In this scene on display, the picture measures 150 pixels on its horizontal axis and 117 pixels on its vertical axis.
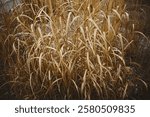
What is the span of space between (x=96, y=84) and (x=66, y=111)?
288 mm

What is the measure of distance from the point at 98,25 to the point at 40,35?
0.38m

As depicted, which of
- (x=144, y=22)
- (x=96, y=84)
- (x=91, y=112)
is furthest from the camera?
(x=144, y=22)

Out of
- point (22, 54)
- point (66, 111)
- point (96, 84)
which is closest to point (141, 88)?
point (96, 84)

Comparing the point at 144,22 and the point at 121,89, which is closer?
the point at 121,89

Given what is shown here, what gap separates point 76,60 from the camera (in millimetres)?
2705

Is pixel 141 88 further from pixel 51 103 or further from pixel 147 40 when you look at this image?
pixel 51 103

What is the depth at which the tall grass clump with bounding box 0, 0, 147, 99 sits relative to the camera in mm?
2670

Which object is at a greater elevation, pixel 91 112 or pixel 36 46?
pixel 36 46

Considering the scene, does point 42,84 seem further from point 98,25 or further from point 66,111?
point 98,25

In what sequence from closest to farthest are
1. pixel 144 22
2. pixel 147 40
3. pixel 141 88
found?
pixel 141 88 → pixel 147 40 → pixel 144 22

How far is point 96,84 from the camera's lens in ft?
8.76

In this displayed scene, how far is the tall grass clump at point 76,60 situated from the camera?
2.67 metres

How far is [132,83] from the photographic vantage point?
112 inches

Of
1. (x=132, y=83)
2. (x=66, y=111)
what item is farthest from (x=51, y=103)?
(x=132, y=83)
